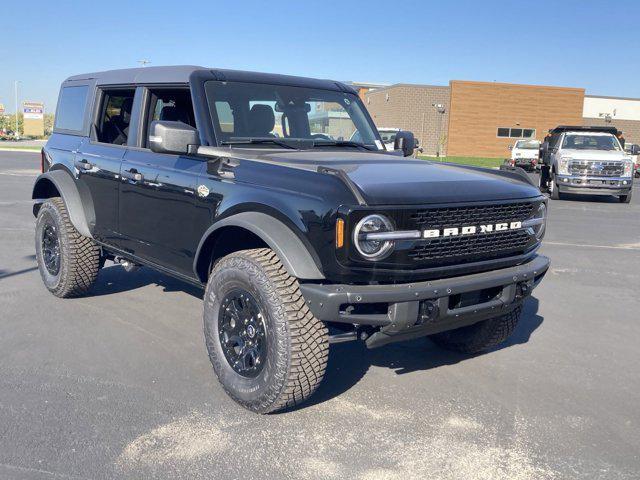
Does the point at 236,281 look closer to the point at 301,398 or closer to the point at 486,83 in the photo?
the point at 301,398

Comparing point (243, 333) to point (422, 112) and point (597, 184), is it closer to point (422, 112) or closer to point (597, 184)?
point (597, 184)

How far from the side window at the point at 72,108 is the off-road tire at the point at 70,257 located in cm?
71

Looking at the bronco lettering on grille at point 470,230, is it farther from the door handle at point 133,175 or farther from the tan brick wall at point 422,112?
the tan brick wall at point 422,112

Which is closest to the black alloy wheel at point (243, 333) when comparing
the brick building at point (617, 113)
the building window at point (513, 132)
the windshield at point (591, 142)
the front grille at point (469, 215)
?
the front grille at point (469, 215)

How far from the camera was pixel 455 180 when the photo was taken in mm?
3812

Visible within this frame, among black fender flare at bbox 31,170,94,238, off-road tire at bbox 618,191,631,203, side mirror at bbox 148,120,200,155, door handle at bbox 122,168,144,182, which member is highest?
side mirror at bbox 148,120,200,155

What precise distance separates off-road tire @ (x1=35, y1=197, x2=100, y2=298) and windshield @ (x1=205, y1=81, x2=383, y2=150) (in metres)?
2.02

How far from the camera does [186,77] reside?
455cm

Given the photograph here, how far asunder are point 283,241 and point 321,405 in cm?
107

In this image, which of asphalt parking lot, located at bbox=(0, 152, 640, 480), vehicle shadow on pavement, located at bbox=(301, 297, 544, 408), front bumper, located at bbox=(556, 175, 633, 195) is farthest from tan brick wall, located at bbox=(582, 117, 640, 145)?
vehicle shadow on pavement, located at bbox=(301, 297, 544, 408)

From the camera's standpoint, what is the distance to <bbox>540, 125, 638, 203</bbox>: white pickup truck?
16438 millimetres

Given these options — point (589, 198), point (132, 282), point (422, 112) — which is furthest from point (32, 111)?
point (132, 282)

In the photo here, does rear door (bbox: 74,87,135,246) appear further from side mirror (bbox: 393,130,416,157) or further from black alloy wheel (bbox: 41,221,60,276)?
side mirror (bbox: 393,130,416,157)

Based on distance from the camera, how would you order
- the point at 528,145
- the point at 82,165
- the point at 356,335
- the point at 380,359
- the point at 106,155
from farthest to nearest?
the point at 528,145
the point at 82,165
the point at 106,155
the point at 380,359
the point at 356,335
